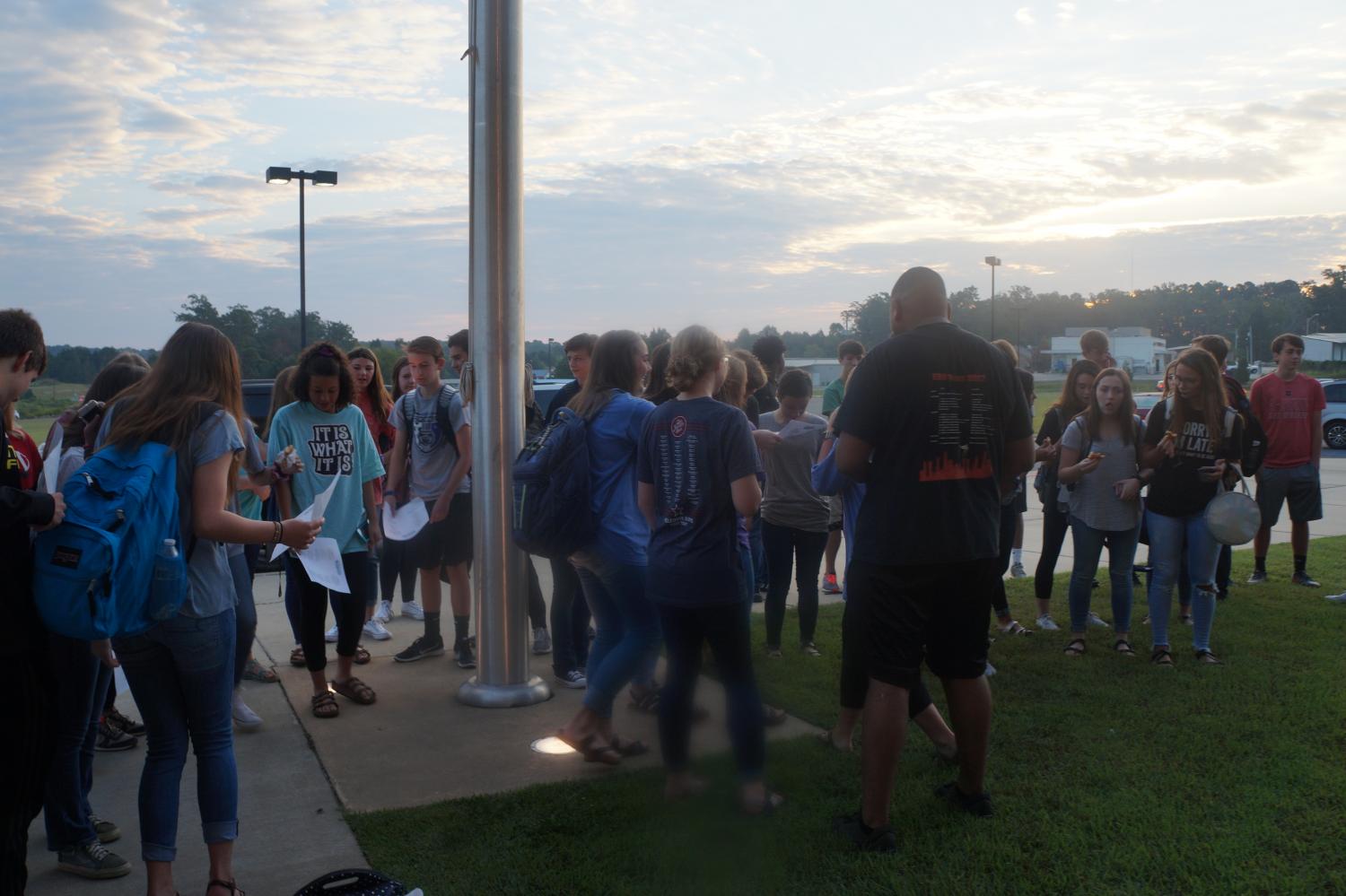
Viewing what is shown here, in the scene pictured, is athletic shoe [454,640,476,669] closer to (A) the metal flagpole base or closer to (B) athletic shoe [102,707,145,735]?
(A) the metal flagpole base

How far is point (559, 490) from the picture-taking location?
14.7 feet

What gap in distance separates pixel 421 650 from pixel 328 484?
5.20 feet

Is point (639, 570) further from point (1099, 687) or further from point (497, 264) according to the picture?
point (1099, 687)

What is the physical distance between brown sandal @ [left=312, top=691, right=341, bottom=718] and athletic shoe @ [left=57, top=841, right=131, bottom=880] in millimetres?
1657

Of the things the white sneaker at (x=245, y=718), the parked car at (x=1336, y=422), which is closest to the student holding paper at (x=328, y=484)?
the white sneaker at (x=245, y=718)

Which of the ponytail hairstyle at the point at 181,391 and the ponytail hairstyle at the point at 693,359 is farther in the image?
the ponytail hairstyle at the point at 693,359

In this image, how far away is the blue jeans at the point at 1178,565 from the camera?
6004mm

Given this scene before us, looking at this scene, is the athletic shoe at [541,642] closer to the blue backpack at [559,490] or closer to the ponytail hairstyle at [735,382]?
the blue backpack at [559,490]

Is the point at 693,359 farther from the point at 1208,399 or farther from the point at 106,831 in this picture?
the point at 1208,399

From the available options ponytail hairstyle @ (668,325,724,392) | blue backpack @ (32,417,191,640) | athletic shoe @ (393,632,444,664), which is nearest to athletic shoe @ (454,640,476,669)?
athletic shoe @ (393,632,444,664)

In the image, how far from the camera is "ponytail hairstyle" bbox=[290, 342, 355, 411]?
532cm

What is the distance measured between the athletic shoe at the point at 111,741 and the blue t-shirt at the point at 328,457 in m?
1.29

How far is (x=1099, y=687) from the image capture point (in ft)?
18.5

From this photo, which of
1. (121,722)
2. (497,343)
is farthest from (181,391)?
(121,722)
